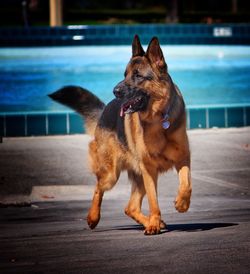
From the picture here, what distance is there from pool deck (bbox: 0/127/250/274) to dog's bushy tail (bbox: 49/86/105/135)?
2.17 ft

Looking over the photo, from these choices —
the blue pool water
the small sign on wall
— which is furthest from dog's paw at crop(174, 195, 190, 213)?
the small sign on wall

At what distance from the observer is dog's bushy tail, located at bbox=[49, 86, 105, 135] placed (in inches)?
305

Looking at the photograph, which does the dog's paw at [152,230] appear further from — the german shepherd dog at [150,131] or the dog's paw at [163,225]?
the dog's paw at [163,225]

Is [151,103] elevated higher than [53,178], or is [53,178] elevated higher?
[151,103]

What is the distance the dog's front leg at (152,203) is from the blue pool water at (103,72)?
8.48m

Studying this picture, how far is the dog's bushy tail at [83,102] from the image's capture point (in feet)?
25.4

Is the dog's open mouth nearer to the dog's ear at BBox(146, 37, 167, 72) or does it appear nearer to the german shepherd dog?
the german shepherd dog

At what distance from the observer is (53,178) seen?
9.34 m

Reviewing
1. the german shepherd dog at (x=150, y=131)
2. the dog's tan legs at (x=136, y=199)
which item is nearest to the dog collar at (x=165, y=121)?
the german shepherd dog at (x=150, y=131)

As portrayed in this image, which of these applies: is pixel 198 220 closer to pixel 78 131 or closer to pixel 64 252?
pixel 64 252

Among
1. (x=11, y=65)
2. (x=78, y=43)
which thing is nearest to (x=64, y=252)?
(x=11, y=65)

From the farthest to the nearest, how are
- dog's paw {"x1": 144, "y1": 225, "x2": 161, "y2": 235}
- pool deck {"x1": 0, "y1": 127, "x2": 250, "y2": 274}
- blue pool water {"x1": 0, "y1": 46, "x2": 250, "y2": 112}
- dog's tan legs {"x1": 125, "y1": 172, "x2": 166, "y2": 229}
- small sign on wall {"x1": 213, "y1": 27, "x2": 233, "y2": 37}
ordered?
1. small sign on wall {"x1": 213, "y1": 27, "x2": 233, "y2": 37}
2. blue pool water {"x1": 0, "y1": 46, "x2": 250, "y2": 112}
3. dog's tan legs {"x1": 125, "y1": 172, "x2": 166, "y2": 229}
4. dog's paw {"x1": 144, "y1": 225, "x2": 161, "y2": 235}
5. pool deck {"x1": 0, "y1": 127, "x2": 250, "y2": 274}

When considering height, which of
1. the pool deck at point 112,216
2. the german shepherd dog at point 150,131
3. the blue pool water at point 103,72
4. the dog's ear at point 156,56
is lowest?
the blue pool water at point 103,72

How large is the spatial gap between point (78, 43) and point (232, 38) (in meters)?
3.23
